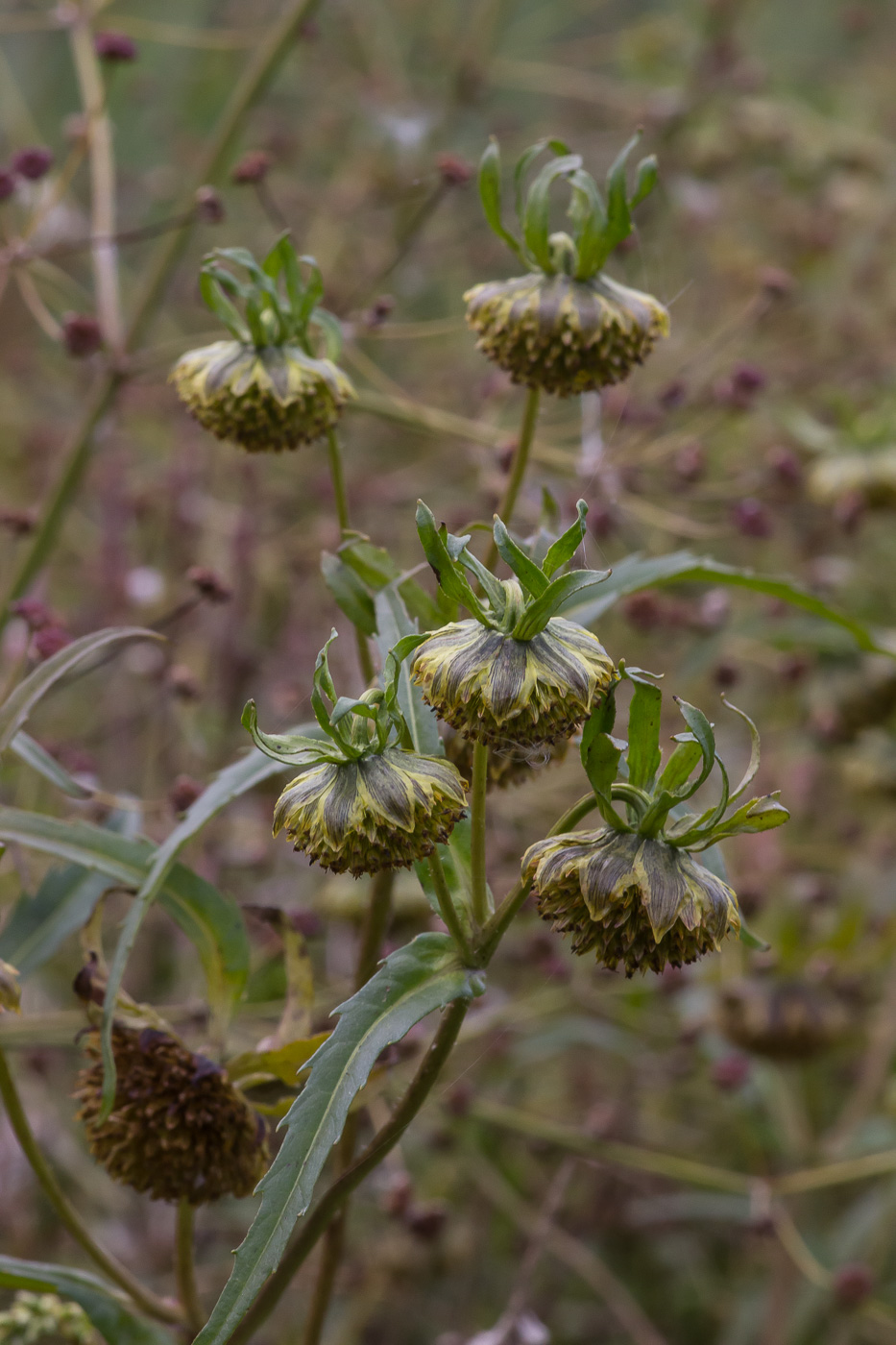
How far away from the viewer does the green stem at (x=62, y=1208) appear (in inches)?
28.6

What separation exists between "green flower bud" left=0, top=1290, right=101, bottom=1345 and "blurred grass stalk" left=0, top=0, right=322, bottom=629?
0.68 metres

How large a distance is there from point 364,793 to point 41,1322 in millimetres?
452

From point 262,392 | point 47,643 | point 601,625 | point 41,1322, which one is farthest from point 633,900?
point 601,625

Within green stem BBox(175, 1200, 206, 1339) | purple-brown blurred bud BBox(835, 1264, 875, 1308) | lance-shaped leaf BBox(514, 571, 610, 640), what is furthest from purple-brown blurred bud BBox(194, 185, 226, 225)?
purple-brown blurred bud BBox(835, 1264, 875, 1308)

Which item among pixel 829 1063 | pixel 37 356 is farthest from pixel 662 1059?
pixel 37 356

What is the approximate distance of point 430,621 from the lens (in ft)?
2.51

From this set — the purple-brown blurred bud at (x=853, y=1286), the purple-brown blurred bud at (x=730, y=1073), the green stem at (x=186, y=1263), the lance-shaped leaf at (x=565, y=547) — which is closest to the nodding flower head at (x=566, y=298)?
the lance-shaped leaf at (x=565, y=547)

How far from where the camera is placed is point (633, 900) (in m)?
0.61

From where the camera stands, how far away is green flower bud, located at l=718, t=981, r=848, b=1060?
1.52 metres

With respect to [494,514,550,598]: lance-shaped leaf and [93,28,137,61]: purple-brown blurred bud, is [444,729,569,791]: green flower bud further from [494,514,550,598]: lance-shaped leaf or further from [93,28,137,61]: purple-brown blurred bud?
[93,28,137,61]: purple-brown blurred bud

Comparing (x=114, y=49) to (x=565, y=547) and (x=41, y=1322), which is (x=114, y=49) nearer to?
(x=565, y=547)

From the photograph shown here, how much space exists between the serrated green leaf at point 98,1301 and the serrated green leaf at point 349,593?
16.9 inches

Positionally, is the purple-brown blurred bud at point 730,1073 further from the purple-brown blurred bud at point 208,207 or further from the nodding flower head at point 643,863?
the purple-brown blurred bud at point 208,207

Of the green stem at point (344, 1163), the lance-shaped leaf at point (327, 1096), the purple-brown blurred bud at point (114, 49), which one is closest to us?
the lance-shaped leaf at point (327, 1096)
